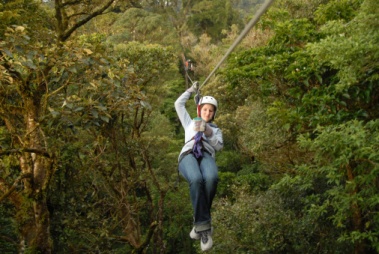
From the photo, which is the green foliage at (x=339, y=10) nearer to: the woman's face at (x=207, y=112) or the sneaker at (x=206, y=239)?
the woman's face at (x=207, y=112)

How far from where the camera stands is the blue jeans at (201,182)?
10.9ft

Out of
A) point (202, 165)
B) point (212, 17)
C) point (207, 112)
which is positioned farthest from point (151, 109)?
point (212, 17)

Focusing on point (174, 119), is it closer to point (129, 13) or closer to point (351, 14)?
point (129, 13)

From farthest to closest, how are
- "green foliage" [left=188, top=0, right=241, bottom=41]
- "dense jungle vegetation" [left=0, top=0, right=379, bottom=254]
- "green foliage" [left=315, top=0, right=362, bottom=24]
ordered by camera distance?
"green foliage" [left=188, top=0, right=241, bottom=41], "green foliage" [left=315, top=0, right=362, bottom=24], "dense jungle vegetation" [left=0, top=0, right=379, bottom=254]

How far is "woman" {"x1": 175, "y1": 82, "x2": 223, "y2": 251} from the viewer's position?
10.9 feet

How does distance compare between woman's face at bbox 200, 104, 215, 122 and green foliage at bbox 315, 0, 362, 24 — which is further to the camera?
green foliage at bbox 315, 0, 362, 24

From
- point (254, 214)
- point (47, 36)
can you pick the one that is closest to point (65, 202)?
point (47, 36)

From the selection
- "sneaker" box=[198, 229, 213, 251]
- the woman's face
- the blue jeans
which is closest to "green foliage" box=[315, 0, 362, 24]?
the woman's face

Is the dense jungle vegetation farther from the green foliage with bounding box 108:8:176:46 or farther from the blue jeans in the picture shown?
the green foliage with bounding box 108:8:176:46

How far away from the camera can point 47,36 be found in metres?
5.77

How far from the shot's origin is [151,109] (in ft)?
19.8

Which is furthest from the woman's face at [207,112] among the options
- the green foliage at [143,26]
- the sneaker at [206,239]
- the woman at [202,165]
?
the green foliage at [143,26]

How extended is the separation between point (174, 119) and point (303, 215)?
12.4m

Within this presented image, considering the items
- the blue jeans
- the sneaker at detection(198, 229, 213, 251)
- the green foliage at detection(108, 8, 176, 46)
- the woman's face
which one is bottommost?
the sneaker at detection(198, 229, 213, 251)
